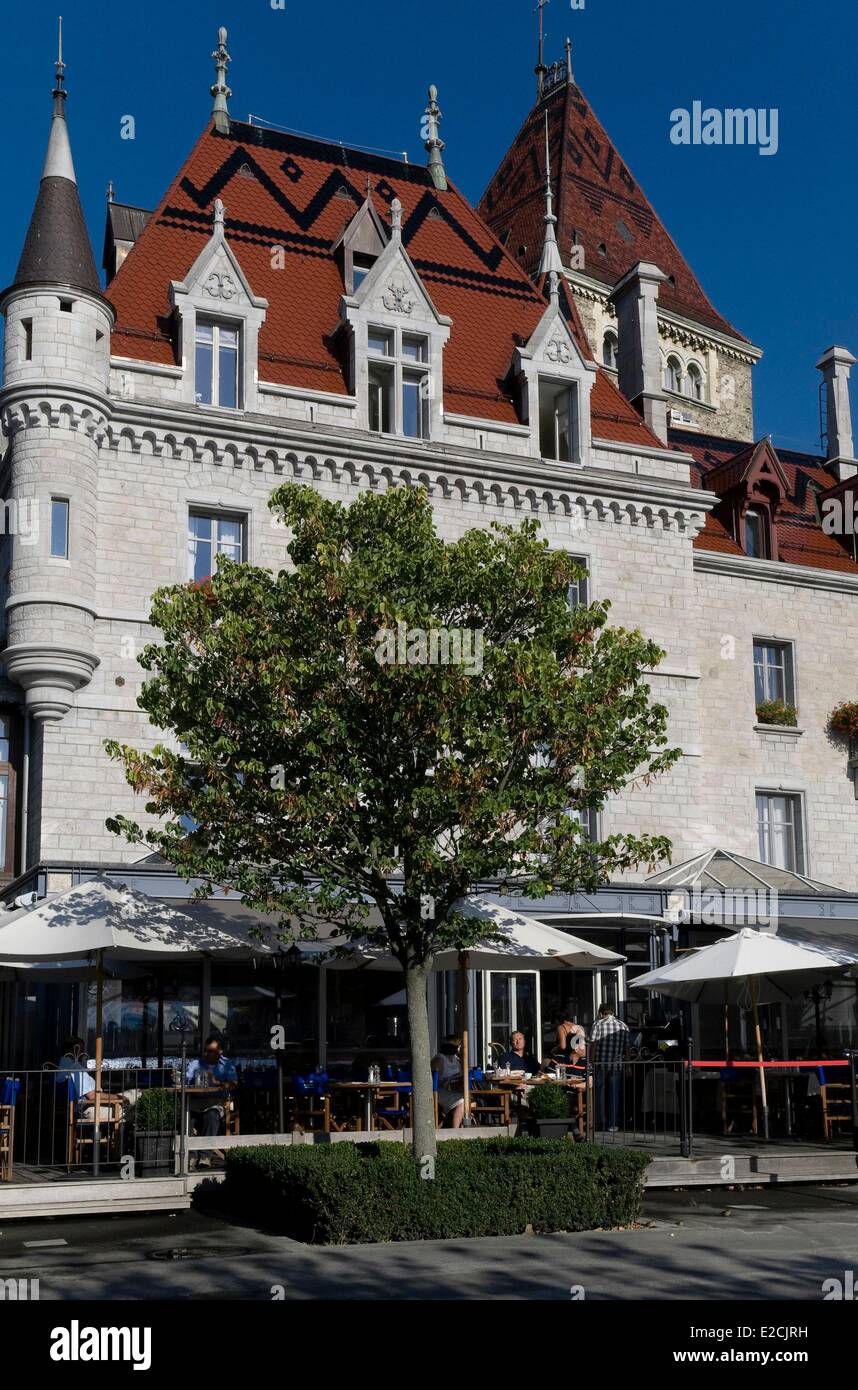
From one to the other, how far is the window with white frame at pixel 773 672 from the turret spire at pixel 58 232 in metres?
14.4

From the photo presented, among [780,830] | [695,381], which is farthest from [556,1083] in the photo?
[695,381]

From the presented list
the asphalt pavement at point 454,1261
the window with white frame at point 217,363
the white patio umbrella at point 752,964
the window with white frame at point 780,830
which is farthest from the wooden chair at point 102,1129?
the window with white frame at point 780,830

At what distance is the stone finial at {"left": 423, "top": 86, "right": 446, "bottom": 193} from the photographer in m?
33.5

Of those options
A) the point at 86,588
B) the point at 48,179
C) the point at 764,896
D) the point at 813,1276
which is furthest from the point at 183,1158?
the point at 48,179

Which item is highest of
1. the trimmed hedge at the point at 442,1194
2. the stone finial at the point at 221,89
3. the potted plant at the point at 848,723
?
the stone finial at the point at 221,89

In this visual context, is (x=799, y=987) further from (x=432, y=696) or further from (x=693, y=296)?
(x=693, y=296)

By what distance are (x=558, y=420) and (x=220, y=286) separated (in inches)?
278

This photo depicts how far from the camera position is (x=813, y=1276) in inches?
439

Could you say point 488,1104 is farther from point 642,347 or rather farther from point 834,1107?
point 642,347

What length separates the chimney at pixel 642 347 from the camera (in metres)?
31.7

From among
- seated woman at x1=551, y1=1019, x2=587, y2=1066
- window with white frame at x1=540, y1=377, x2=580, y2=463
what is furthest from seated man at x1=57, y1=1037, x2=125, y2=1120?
window with white frame at x1=540, y1=377, x2=580, y2=463

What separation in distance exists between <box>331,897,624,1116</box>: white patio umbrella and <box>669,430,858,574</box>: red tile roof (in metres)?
12.0

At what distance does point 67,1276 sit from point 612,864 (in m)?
7.26

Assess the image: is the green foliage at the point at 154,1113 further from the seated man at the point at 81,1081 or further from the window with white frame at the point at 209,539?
the window with white frame at the point at 209,539
